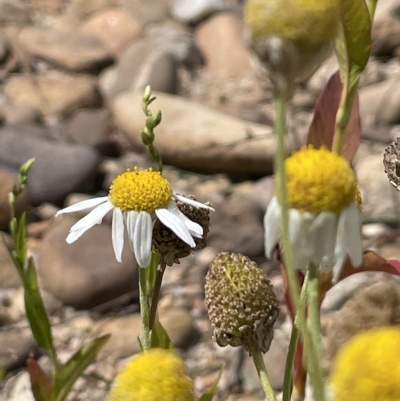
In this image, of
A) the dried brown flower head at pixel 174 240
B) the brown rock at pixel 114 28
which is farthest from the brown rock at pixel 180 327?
the brown rock at pixel 114 28

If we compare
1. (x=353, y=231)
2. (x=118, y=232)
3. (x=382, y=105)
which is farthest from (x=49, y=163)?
(x=353, y=231)

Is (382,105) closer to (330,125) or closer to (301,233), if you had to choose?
(330,125)

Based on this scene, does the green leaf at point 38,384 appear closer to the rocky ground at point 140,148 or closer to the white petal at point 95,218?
the white petal at point 95,218

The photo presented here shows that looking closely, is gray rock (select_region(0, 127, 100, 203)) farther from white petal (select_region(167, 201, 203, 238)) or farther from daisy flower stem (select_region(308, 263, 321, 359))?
daisy flower stem (select_region(308, 263, 321, 359))

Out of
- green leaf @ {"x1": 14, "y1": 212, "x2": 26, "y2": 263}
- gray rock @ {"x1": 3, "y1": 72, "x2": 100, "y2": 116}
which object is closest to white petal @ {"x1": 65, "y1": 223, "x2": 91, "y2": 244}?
green leaf @ {"x1": 14, "y1": 212, "x2": 26, "y2": 263}

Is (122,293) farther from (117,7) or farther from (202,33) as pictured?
(117,7)

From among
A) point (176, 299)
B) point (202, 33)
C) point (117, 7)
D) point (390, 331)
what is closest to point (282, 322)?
point (176, 299)
